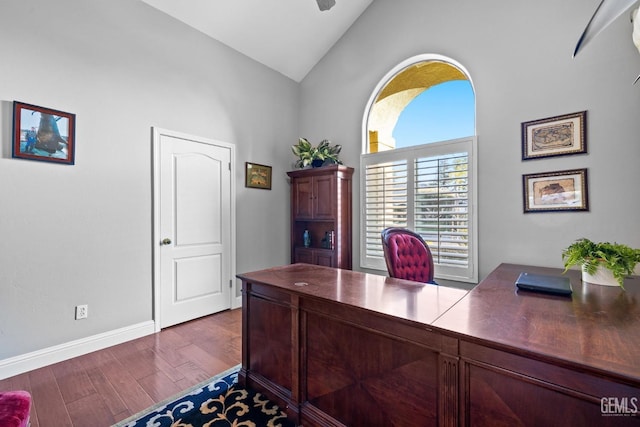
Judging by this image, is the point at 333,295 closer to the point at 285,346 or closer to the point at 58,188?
the point at 285,346

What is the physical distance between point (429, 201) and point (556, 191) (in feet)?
3.72

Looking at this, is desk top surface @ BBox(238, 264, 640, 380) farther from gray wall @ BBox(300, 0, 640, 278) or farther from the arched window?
the arched window

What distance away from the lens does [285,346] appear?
5.81 ft

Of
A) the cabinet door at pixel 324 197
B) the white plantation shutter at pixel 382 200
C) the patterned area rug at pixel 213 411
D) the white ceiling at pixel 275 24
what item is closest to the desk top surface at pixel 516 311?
the patterned area rug at pixel 213 411

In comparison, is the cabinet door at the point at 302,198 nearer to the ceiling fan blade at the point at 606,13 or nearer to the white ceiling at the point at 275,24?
the white ceiling at the point at 275,24

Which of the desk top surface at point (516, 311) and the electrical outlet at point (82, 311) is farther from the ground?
the desk top surface at point (516, 311)

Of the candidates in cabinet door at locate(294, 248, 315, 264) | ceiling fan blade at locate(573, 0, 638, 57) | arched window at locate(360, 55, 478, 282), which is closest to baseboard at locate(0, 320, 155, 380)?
cabinet door at locate(294, 248, 315, 264)

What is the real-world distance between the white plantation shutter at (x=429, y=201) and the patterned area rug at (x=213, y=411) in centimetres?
227

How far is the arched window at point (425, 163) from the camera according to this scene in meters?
3.10

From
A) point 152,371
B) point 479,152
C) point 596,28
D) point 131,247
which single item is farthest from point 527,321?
point 131,247

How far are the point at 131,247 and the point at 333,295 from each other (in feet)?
7.94

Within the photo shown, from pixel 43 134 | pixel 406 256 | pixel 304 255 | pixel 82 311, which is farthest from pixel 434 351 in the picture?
pixel 43 134

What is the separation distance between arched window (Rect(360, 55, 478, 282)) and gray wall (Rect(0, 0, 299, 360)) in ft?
7.02

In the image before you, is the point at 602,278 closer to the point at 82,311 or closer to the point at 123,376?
the point at 123,376
